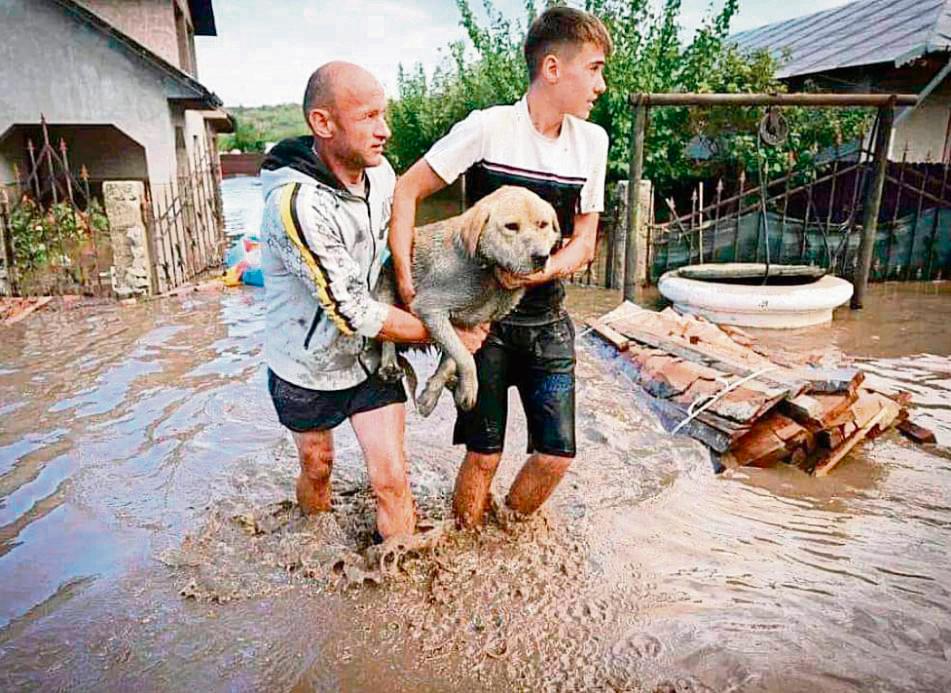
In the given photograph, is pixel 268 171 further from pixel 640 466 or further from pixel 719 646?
pixel 640 466

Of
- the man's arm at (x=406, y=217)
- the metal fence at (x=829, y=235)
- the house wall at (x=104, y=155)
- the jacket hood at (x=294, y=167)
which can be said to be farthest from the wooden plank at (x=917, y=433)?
the house wall at (x=104, y=155)

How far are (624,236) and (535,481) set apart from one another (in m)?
7.95

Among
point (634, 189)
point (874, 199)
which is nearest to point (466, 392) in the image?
point (634, 189)

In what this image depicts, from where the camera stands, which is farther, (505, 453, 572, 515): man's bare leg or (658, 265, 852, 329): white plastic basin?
(658, 265, 852, 329): white plastic basin

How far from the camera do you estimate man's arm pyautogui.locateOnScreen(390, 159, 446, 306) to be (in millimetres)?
3375

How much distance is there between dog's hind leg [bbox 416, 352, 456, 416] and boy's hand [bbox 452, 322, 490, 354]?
12cm

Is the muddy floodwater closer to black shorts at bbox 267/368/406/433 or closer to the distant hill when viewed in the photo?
black shorts at bbox 267/368/406/433

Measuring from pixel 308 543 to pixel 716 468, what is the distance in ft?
9.73

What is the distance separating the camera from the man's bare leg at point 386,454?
3396 millimetres

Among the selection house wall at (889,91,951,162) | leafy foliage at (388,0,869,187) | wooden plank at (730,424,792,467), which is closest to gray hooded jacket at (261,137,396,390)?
wooden plank at (730,424,792,467)

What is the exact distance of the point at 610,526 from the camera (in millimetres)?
4293

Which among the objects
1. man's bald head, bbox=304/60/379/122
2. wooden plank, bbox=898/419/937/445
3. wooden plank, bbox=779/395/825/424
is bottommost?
wooden plank, bbox=898/419/937/445

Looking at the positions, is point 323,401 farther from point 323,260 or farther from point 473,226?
point 473,226

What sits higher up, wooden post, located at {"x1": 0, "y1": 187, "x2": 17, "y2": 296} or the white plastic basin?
wooden post, located at {"x1": 0, "y1": 187, "x2": 17, "y2": 296}
